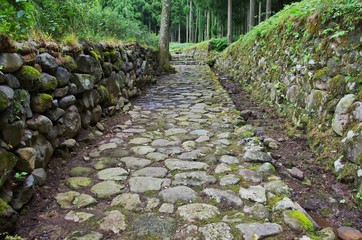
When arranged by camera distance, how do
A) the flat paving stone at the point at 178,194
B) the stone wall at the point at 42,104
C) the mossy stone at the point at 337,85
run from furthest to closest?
the mossy stone at the point at 337,85
the flat paving stone at the point at 178,194
the stone wall at the point at 42,104

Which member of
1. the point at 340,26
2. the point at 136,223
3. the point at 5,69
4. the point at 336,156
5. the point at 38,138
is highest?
the point at 340,26

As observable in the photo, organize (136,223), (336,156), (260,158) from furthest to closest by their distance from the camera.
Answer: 1. (260,158)
2. (336,156)
3. (136,223)

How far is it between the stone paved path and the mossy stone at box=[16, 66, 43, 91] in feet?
3.33

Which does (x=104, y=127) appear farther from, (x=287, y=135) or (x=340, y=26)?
(x=340, y=26)

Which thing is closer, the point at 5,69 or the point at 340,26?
the point at 5,69

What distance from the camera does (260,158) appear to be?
132 inches

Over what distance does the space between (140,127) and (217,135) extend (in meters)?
1.36

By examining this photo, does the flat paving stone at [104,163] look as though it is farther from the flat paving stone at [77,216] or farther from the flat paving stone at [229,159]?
the flat paving stone at [229,159]

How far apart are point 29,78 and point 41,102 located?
0.30 metres

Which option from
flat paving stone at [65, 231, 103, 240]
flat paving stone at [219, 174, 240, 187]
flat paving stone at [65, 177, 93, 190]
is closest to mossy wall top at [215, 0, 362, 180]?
flat paving stone at [219, 174, 240, 187]

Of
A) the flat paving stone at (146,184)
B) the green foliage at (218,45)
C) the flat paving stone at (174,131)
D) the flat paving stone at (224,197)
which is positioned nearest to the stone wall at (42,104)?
the flat paving stone at (146,184)

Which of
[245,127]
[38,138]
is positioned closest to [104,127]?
[38,138]

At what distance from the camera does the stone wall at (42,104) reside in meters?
2.22

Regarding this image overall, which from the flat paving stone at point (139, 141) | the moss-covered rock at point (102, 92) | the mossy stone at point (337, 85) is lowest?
the flat paving stone at point (139, 141)
